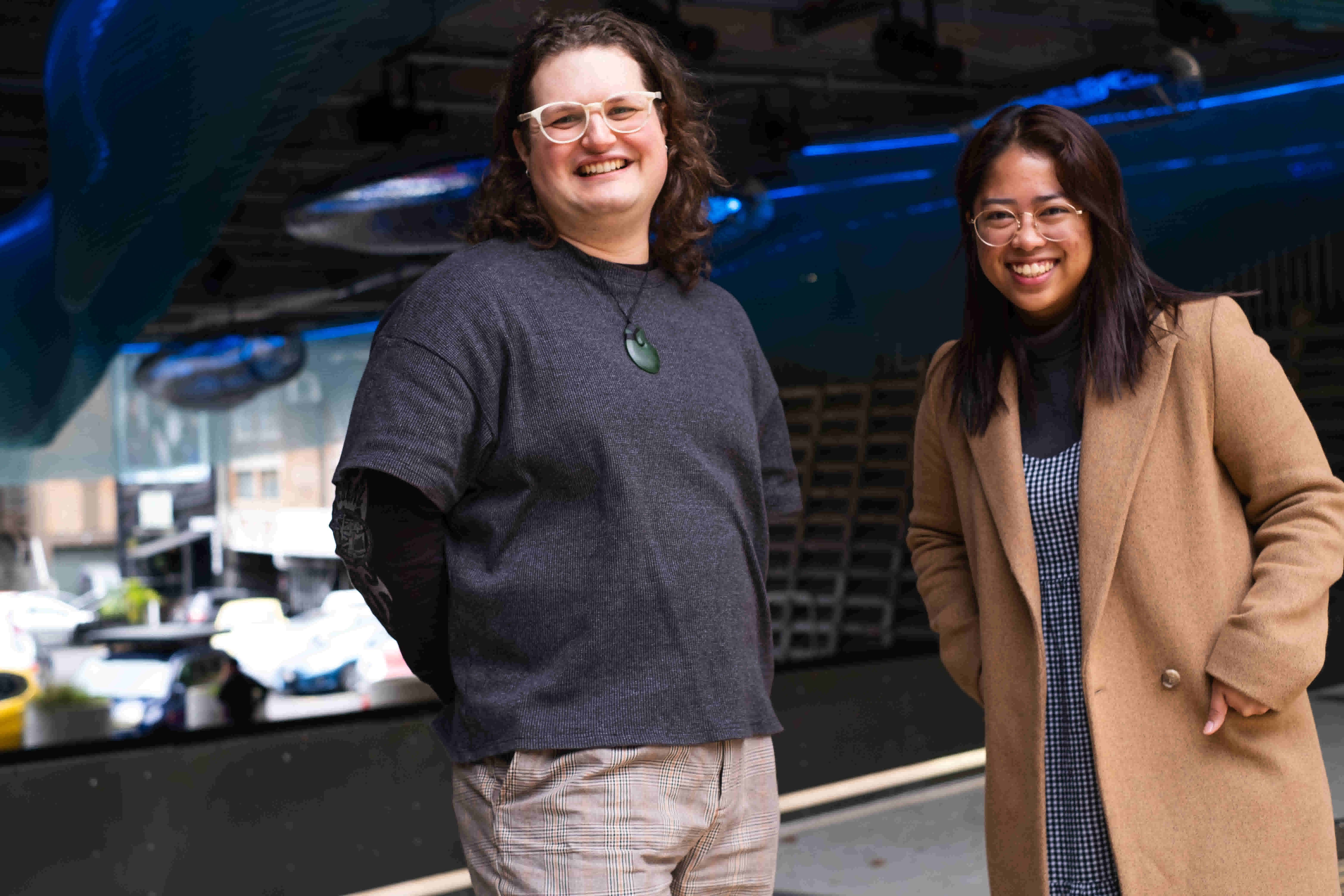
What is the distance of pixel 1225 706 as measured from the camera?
1.41 metres

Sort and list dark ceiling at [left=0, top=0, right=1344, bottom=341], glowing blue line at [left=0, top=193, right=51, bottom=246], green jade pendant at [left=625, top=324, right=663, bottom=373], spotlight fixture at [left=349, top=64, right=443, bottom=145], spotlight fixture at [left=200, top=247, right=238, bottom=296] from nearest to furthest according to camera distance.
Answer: green jade pendant at [left=625, top=324, right=663, bottom=373] → glowing blue line at [left=0, top=193, right=51, bottom=246] → dark ceiling at [left=0, top=0, right=1344, bottom=341] → spotlight fixture at [left=200, top=247, right=238, bottom=296] → spotlight fixture at [left=349, top=64, right=443, bottom=145]

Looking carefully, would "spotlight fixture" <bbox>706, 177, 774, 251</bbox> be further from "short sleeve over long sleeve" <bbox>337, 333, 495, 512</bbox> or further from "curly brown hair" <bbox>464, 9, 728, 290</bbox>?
"short sleeve over long sleeve" <bbox>337, 333, 495, 512</bbox>

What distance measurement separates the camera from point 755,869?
1369 millimetres

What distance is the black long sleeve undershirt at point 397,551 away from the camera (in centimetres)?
127

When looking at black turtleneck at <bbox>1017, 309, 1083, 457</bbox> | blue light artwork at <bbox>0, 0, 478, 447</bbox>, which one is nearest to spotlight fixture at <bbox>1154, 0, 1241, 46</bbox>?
blue light artwork at <bbox>0, 0, 478, 447</bbox>

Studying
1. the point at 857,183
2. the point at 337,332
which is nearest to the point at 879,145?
the point at 857,183

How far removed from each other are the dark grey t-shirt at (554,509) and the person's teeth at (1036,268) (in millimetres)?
464

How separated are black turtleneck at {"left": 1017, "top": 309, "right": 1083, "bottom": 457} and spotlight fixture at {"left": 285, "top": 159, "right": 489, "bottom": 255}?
5.99ft

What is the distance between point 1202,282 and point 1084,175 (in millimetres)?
3593

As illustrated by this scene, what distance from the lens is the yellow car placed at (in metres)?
3.41

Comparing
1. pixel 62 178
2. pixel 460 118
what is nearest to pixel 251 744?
pixel 62 178

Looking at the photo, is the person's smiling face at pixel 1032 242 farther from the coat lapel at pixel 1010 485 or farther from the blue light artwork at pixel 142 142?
the blue light artwork at pixel 142 142

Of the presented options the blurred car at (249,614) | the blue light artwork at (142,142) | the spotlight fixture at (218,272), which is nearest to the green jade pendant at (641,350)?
the blue light artwork at (142,142)

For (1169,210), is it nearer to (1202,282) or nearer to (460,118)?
(1202,282)
